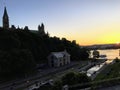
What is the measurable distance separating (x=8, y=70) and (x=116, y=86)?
36957mm

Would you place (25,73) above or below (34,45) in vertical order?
below

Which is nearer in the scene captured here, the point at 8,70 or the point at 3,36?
the point at 8,70

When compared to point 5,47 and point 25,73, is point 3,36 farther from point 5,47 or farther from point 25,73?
point 25,73

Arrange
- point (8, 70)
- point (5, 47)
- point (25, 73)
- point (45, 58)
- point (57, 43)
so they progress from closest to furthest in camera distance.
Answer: point (8, 70) → point (25, 73) → point (5, 47) → point (45, 58) → point (57, 43)

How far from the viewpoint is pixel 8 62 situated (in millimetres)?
43750

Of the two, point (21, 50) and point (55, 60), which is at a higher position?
point (21, 50)

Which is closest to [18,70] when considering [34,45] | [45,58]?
[34,45]

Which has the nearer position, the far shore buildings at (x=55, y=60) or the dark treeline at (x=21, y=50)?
the dark treeline at (x=21, y=50)

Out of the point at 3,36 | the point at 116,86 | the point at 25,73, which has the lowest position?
the point at 25,73

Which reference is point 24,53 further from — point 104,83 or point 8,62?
point 104,83

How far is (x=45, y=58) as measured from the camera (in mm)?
71250

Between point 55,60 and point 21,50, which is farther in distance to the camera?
point 55,60

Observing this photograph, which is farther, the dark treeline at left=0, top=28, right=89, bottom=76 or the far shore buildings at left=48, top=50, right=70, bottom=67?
the far shore buildings at left=48, top=50, right=70, bottom=67

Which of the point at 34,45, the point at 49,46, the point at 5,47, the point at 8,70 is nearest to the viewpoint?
the point at 8,70
